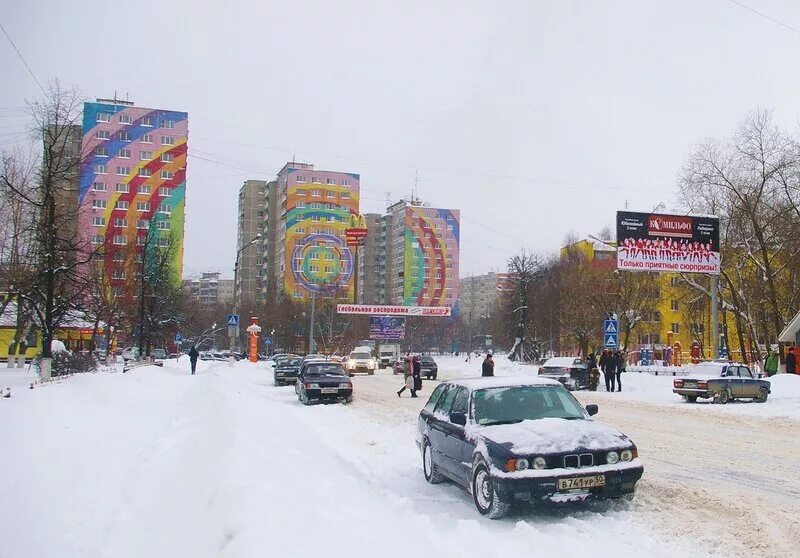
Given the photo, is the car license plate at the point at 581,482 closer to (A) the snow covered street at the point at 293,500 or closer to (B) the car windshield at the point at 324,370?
(A) the snow covered street at the point at 293,500

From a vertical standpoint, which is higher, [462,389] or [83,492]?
[462,389]

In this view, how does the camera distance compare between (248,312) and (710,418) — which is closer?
(710,418)

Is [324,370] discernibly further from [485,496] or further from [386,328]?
[386,328]

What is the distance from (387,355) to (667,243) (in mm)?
33576

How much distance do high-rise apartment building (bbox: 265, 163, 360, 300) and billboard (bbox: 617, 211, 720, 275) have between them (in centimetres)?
7868

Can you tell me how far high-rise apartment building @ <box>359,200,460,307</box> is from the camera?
12938 cm

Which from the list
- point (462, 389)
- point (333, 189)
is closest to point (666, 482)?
point (462, 389)

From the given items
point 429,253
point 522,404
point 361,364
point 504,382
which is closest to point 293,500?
point 522,404

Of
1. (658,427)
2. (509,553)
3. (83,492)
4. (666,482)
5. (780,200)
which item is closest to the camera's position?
(509,553)

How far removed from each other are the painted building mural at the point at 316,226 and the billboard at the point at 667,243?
7886cm

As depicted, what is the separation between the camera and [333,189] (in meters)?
111

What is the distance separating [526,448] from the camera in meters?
7.18

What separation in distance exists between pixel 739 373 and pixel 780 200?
63.5 feet

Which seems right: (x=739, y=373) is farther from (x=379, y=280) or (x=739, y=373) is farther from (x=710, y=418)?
(x=379, y=280)
